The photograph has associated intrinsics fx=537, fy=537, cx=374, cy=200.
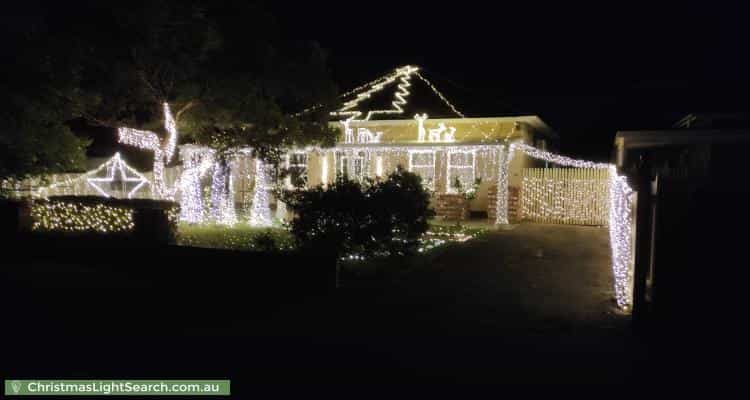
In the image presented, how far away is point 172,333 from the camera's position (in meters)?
5.61

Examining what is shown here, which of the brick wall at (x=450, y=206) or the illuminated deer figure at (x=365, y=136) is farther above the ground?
the illuminated deer figure at (x=365, y=136)

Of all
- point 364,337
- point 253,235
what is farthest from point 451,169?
point 364,337

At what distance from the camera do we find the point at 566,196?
16.4 meters

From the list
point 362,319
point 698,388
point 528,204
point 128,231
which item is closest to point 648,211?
point 698,388

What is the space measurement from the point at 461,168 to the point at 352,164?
385 centimetres

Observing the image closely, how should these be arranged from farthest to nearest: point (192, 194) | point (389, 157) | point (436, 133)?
1. point (389, 157)
2. point (436, 133)
3. point (192, 194)

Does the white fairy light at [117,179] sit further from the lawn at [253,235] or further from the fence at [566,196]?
the fence at [566,196]

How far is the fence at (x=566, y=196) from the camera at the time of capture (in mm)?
16031

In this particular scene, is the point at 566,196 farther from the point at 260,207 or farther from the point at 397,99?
the point at 260,207

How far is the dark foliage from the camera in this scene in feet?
29.2

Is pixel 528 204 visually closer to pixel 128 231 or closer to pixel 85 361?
pixel 128 231

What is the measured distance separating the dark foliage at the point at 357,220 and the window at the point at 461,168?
32.0 ft

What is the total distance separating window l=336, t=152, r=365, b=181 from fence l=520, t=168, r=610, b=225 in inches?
217

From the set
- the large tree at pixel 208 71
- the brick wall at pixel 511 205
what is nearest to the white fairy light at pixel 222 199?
the large tree at pixel 208 71
